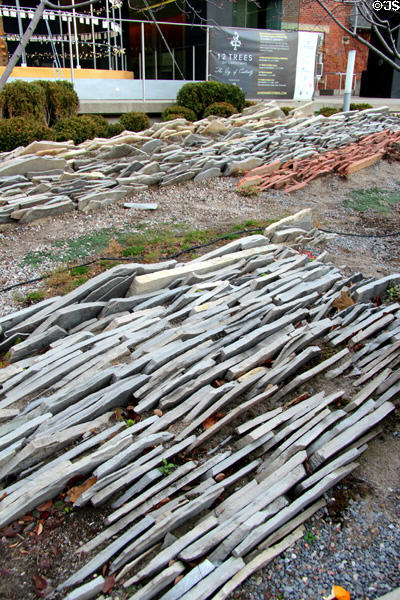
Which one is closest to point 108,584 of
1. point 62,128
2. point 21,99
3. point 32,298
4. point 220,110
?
point 32,298

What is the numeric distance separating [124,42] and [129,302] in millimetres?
21964

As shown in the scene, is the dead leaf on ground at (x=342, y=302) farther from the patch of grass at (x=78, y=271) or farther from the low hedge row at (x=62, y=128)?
the low hedge row at (x=62, y=128)

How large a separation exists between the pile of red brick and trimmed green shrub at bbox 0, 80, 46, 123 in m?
6.82

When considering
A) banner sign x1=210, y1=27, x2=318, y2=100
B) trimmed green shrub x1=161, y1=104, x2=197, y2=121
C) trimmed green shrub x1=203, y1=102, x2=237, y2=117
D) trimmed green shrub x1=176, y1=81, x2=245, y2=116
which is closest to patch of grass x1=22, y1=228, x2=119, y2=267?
trimmed green shrub x1=161, y1=104, x2=197, y2=121

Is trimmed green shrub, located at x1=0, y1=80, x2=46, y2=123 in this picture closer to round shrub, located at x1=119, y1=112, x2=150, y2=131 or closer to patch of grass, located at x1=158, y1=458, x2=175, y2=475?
round shrub, located at x1=119, y1=112, x2=150, y2=131

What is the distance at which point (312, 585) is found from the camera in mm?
2674

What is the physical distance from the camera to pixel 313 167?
32.4 feet

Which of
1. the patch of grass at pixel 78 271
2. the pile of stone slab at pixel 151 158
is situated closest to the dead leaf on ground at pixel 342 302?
the patch of grass at pixel 78 271

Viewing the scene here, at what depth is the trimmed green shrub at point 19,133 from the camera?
36.6ft

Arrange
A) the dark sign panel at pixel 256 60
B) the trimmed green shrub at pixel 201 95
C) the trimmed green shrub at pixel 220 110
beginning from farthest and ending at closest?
the dark sign panel at pixel 256 60, the trimmed green shrub at pixel 201 95, the trimmed green shrub at pixel 220 110

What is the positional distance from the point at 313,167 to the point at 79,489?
8.42m

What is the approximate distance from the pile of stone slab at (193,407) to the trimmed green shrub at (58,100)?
33.5 feet

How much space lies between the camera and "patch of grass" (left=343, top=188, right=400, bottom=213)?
346 inches

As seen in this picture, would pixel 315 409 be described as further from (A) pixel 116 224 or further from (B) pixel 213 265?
(A) pixel 116 224
